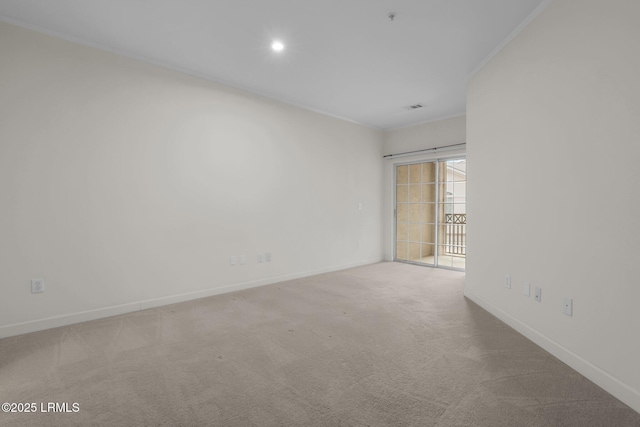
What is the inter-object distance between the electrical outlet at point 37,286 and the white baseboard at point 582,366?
170 inches

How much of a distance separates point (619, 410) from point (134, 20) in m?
4.37

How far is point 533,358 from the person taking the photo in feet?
7.54

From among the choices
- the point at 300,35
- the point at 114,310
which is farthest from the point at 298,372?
the point at 300,35

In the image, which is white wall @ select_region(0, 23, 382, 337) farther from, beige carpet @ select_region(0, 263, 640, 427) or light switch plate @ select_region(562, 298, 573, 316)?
light switch plate @ select_region(562, 298, 573, 316)

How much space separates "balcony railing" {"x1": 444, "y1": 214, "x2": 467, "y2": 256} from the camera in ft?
20.3

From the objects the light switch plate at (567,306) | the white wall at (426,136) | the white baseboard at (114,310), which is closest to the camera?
the light switch plate at (567,306)

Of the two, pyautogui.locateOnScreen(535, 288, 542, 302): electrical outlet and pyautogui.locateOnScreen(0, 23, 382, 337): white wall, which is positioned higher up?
pyautogui.locateOnScreen(0, 23, 382, 337): white wall

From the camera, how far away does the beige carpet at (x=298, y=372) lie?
1.68 m

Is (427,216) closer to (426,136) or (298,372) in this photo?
(426,136)

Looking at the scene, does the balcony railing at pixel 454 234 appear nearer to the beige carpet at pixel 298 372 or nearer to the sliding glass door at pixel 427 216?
the sliding glass door at pixel 427 216

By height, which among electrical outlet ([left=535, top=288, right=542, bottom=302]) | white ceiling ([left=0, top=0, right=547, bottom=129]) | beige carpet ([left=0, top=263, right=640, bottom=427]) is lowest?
beige carpet ([left=0, top=263, right=640, bottom=427])

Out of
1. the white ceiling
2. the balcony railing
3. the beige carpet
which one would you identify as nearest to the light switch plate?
the beige carpet

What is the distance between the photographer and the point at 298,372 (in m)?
2.13

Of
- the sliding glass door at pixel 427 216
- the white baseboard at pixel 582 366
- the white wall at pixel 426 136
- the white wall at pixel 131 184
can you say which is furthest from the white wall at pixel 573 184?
the white wall at pixel 131 184
